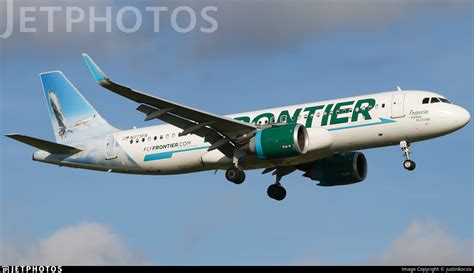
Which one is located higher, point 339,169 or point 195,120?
point 195,120

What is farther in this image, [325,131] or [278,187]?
[278,187]

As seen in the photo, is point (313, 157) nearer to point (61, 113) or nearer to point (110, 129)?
point (110, 129)

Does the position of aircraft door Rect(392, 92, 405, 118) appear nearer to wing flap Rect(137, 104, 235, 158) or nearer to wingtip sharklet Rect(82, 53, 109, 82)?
wing flap Rect(137, 104, 235, 158)

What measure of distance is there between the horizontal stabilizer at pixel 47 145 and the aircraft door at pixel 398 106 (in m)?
16.4

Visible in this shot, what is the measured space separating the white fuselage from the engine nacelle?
1.41ft

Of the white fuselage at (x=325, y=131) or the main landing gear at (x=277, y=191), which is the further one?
the main landing gear at (x=277, y=191)

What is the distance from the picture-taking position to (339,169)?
51781 millimetres

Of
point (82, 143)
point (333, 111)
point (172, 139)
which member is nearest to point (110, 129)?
point (82, 143)

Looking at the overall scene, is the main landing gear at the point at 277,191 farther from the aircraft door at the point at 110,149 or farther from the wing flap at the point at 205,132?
the aircraft door at the point at 110,149

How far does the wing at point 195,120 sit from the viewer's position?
44250 millimetres

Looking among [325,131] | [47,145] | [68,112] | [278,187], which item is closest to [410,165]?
[325,131]

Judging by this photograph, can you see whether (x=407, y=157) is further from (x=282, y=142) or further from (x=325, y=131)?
(x=282, y=142)

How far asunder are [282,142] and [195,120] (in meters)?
4.11

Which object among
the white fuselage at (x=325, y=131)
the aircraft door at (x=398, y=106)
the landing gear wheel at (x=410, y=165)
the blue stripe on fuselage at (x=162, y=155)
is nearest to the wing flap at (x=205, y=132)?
the white fuselage at (x=325, y=131)
